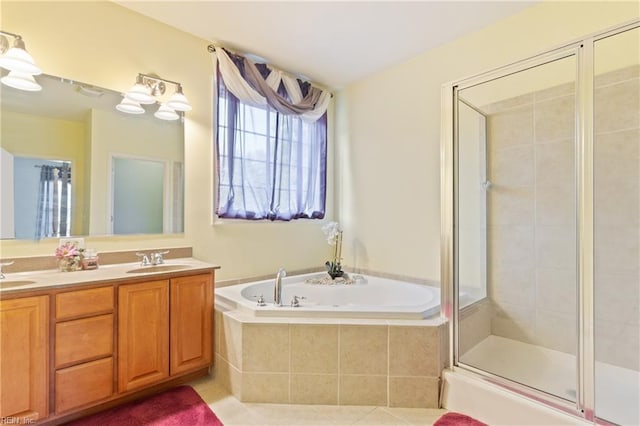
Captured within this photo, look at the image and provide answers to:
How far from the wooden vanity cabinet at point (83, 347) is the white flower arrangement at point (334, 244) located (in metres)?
1.80

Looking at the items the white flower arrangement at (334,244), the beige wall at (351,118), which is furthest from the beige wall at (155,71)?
the white flower arrangement at (334,244)

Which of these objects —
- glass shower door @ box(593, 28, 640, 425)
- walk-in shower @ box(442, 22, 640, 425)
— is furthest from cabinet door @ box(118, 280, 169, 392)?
→ glass shower door @ box(593, 28, 640, 425)

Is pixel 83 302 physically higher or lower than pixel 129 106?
lower

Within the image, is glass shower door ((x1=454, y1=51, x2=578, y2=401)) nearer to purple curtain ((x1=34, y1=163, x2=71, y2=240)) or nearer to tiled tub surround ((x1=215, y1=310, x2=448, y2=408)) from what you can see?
tiled tub surround ((x1=215, y1=310, x2=448, y2=408))

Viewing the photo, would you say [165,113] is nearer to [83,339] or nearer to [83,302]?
[83,302]

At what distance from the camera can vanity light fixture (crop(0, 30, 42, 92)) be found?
173cm

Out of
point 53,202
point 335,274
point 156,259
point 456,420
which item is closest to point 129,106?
point 53,202

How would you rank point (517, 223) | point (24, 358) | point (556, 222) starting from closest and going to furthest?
point (24, 358)
point (556, 222)
point (517, 223)

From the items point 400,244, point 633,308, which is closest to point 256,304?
point 400,244

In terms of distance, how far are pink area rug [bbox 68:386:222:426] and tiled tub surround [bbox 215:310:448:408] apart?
0.25 metres

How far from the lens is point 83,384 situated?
166 cm

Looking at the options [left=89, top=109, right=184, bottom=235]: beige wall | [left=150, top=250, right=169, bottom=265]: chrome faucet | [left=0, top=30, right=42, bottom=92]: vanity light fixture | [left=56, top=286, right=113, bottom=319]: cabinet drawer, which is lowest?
[left=56, top=286, right=113, bottom=319]: cabinet drawer

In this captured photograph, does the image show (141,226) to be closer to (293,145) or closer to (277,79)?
(293,145)

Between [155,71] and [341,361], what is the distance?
2.40m
